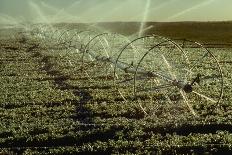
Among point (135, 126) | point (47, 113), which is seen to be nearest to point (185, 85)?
point (135, 126)

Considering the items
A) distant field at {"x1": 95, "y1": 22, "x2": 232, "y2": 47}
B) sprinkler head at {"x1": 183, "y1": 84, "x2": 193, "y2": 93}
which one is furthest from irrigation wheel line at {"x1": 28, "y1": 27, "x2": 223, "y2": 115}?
distant field at {"x1": 95, "y1": 22, "x2": 232, "y2": 47}

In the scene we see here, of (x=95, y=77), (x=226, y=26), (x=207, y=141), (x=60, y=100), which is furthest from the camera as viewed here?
(x=226, y=26)

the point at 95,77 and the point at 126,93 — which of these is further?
the point at 95,77

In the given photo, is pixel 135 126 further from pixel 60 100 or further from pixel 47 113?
pixel 60 100

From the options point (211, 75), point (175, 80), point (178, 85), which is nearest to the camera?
point (178, 85)

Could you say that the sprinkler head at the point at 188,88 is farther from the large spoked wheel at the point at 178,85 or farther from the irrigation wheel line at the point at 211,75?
the irrigation wheel line at the point at 211,75

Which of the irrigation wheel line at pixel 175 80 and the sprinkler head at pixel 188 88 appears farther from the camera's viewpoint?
the irrigation wheel line at pixel 175 80

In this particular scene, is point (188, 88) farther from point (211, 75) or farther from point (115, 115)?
point (211, 75)

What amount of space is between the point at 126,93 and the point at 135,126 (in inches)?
282

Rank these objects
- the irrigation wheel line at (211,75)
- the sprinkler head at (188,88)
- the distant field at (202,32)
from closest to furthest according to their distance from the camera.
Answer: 1. the sprinkler head at (188,88)
2. the irrigation wheel line at (211,75)
3. the distant field at (202,32)

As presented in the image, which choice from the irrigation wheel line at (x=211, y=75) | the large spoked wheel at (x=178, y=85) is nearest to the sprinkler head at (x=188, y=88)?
the large spoked wheel at (x=178, y=85)

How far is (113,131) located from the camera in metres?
17.1

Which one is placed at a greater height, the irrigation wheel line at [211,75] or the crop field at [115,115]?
the irrigation wheel line at [211,75]


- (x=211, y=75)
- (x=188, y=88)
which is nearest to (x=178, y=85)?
(x=188, y=88)
